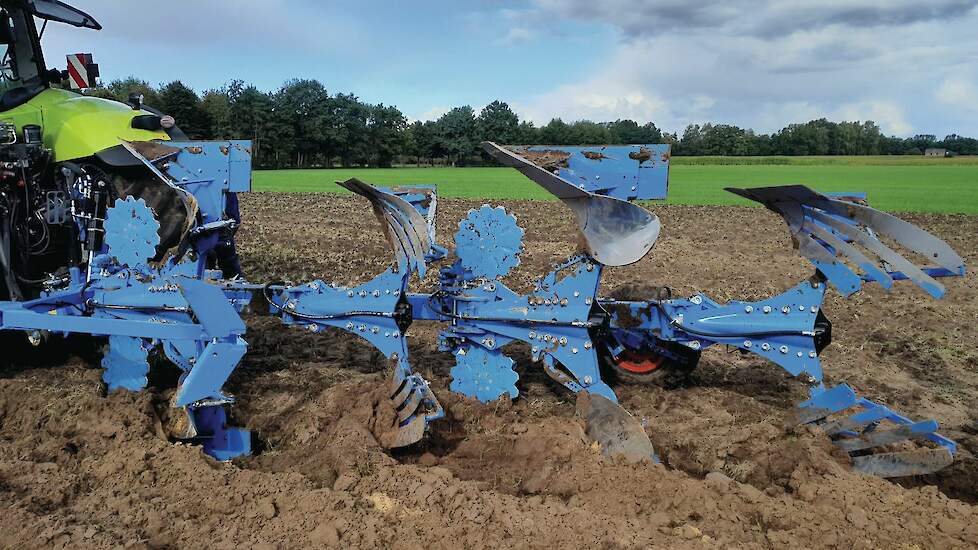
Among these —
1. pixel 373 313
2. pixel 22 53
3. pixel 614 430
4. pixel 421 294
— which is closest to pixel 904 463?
pixel 614 430

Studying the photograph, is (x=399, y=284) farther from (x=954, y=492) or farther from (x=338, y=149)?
(x=338, y=149)

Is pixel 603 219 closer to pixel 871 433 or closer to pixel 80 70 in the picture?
pixel 871 433

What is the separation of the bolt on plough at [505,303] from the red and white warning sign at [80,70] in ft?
5.37

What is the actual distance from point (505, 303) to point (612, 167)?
3.00 ft

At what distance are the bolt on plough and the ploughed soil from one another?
199 mm

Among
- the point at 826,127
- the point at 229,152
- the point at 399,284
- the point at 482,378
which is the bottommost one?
the point at 482,378

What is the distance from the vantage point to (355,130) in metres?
56.1

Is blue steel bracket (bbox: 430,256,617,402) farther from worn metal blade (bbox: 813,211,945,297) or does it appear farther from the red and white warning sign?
the red and white warning sign

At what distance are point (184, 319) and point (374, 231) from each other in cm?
914

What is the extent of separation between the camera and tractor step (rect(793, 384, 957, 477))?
3215 millimetres

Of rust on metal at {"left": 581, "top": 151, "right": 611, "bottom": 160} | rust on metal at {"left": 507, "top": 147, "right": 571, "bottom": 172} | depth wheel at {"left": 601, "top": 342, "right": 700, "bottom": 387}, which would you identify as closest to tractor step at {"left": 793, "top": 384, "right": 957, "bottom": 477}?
depth wheel at {"left": 601, "top": 342, "right": 700, "bottom": 387}

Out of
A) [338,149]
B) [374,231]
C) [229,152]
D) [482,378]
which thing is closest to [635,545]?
[482,378]

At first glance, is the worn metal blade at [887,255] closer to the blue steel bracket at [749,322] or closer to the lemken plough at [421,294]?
the lemken plough at [421,294]

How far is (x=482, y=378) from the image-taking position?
3.93 metres
